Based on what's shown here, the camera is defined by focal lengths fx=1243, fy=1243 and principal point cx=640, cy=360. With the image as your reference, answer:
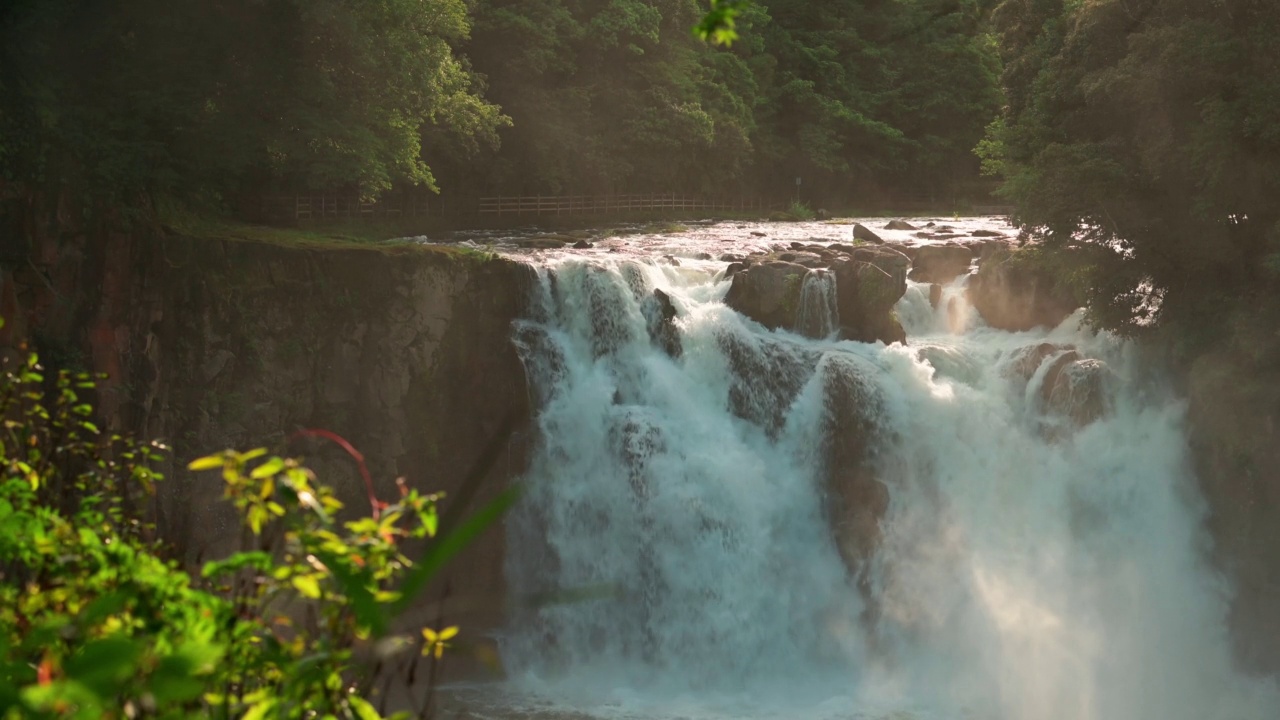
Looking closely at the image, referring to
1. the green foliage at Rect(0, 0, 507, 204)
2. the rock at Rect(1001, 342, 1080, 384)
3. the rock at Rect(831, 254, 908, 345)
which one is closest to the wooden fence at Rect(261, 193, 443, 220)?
the green foliage at Rect(0, 0, 507, 204)

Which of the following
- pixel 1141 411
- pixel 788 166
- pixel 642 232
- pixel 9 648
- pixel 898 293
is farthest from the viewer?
pixel 788 166

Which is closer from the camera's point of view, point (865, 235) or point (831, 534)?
point (831, 534)

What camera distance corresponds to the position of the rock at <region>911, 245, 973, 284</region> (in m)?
26.5

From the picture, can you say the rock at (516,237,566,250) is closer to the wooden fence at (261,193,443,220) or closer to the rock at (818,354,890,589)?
the wooden fence at (261,193,443,220)

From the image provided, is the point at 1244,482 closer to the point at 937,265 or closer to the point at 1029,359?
the point at 1029,359

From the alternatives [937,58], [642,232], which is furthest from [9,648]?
[937,58]

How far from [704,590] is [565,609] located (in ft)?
7.98

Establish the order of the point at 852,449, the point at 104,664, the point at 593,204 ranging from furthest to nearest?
1. the point at 593,204
2. the point at 852,449
3. the point at 104,664

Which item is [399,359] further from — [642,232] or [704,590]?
[642,232]

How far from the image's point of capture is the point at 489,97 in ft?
128

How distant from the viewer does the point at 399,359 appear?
2189cm

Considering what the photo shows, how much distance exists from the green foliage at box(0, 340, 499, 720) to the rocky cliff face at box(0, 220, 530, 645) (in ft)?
53.5

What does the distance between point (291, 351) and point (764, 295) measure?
8.73 metres

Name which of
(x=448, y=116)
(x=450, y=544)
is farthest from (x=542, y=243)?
(x=450, y=544)
